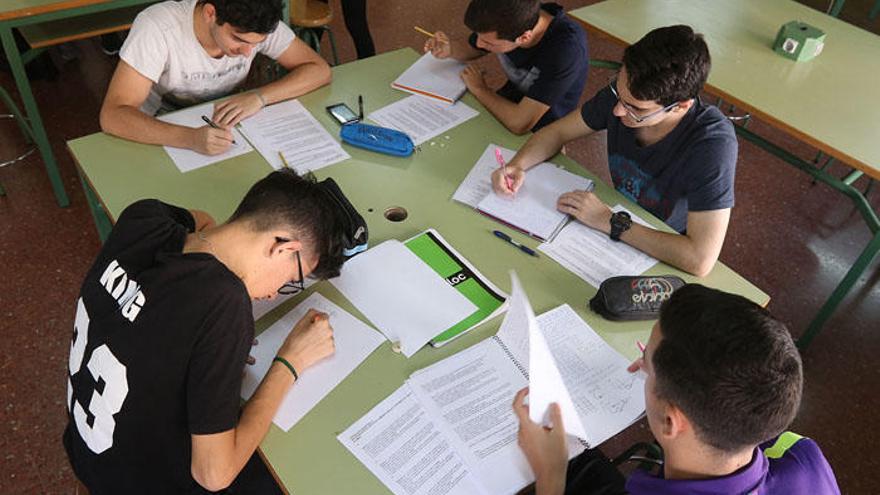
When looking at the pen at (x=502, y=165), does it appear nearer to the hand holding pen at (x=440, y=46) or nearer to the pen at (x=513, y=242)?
the pen at (x=513, y=242)

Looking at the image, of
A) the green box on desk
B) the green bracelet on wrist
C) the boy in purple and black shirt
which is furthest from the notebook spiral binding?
the green box on desk

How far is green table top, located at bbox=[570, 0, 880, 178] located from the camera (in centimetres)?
205

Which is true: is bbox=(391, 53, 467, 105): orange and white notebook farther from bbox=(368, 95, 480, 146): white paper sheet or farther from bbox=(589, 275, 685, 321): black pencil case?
bbox=(589, 275, 685, 321): black pencil case

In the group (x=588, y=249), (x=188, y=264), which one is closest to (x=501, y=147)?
(x=588, y=249)

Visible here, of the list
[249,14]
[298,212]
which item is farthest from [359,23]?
[298,212]

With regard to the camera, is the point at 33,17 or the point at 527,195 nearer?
the point at 527,195

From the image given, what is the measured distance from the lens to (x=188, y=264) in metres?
0.99

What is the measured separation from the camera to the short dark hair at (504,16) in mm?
1881

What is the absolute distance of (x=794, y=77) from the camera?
2.32 metres

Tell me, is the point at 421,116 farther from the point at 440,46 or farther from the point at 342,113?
the point at 440,46

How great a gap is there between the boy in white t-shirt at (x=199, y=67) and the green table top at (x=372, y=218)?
6cm

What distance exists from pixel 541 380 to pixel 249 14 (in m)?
1.24

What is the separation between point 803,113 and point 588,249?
1.16 m

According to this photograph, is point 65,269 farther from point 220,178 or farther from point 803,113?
point 803,113
